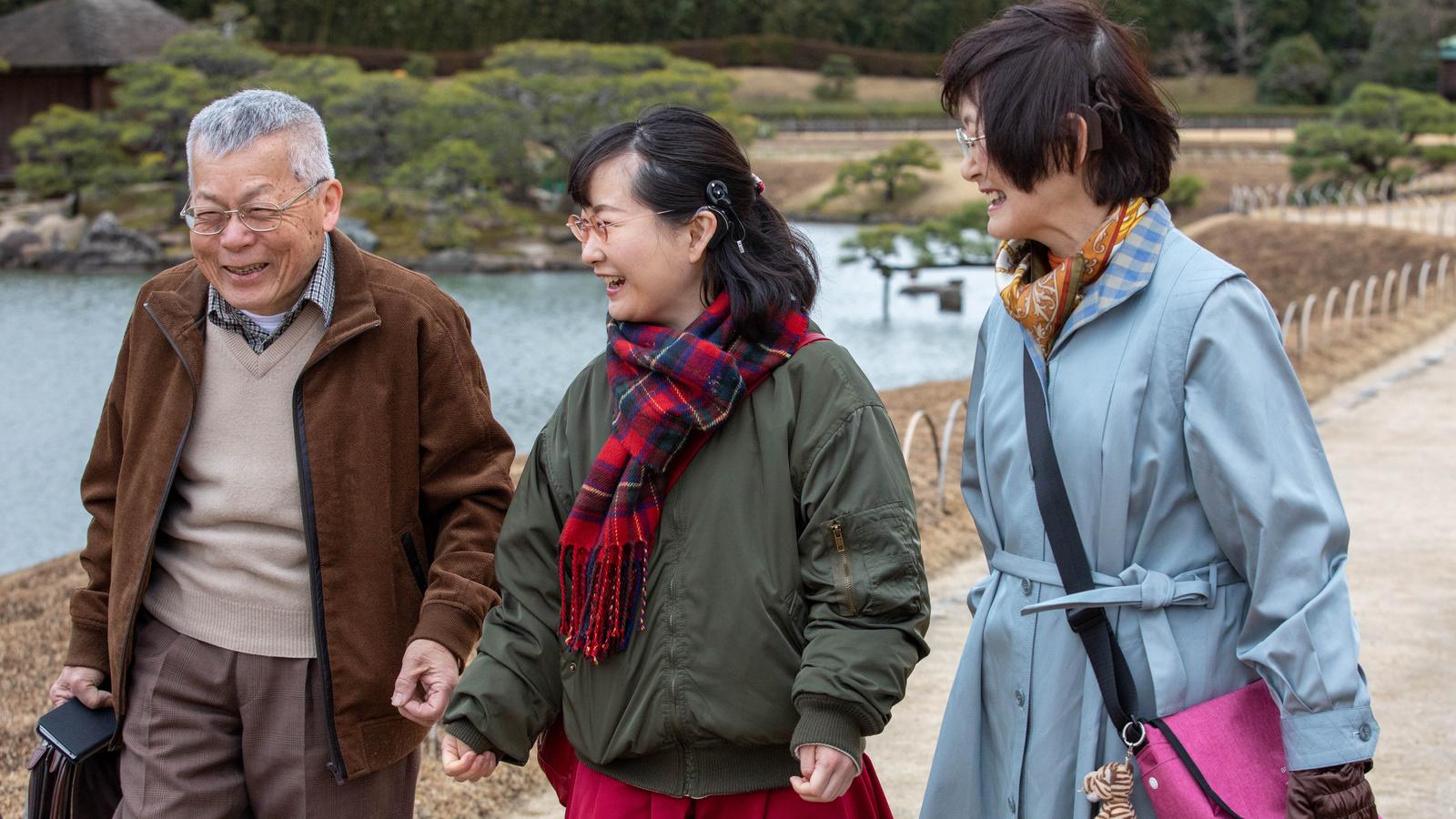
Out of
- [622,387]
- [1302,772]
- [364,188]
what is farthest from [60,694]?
[364,188]

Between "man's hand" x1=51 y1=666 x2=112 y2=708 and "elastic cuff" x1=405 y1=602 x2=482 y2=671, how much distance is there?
497mm

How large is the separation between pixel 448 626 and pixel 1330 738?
3.73 feet

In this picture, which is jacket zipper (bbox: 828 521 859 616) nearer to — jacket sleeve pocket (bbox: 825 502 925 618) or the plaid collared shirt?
jacket sleeve pocket (bbox: 825 502 925 618)

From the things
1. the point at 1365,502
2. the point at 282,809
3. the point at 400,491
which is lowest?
the point at 1365,502

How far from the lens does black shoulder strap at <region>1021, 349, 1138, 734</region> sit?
1.55 meters

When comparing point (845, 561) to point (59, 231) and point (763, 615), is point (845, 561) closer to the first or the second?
point (763, 615)

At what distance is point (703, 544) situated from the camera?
5.55 feet

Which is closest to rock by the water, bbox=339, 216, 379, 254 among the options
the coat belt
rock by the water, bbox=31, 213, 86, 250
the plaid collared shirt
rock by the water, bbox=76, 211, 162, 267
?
rock by the water, bbox=76, 211, 162, 267

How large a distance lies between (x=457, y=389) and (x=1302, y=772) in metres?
1.24

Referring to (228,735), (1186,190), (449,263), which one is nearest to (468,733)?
(228,735)

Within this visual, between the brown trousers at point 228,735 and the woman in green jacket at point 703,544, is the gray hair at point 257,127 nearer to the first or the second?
the woman in green jacket at point 703,544

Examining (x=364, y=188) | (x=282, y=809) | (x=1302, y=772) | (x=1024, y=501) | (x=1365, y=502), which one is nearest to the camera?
(x=1302, y=772)

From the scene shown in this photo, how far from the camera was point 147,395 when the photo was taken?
2020mm

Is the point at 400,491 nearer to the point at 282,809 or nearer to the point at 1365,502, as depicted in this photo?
the point at 282,809
